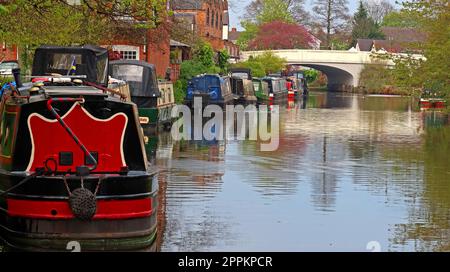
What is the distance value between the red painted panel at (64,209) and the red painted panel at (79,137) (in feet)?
2.36

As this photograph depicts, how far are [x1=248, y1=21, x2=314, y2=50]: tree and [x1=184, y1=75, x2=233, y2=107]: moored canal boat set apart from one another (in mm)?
68520

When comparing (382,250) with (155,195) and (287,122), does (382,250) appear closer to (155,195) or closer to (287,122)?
(155,195)

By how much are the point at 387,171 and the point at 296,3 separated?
10778cm

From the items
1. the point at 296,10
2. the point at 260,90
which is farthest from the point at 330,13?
the point at 260,90

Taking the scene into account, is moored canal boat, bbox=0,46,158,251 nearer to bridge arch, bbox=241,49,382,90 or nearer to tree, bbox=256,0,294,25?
bridge arch, bbox=241,49,382,90

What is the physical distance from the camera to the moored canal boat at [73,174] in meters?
12.9

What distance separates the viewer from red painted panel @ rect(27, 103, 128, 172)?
1366 centimetres

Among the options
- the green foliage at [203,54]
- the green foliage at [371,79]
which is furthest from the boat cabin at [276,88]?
the green foliage at [371,79]

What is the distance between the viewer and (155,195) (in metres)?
14.2

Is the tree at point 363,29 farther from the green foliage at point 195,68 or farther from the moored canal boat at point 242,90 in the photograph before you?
the green foliage at point 195,68

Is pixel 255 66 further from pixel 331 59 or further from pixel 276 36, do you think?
pixel 276 36
